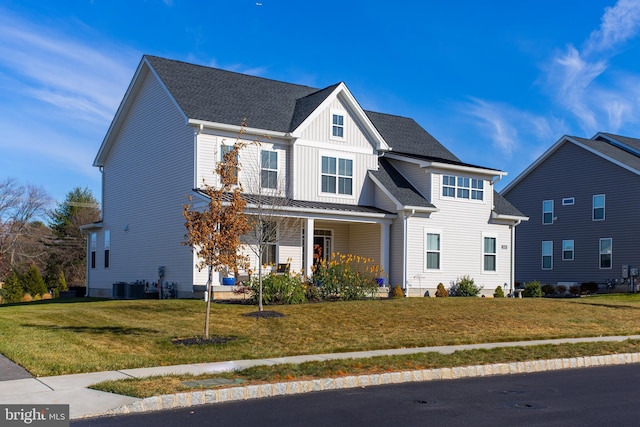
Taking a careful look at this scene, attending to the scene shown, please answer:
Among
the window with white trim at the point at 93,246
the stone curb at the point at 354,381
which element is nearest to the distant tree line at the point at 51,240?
the window with white trim at the point at 93,246

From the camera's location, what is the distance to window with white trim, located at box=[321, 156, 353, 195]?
27984 mm

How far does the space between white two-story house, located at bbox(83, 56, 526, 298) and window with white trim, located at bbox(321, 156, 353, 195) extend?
0.04m

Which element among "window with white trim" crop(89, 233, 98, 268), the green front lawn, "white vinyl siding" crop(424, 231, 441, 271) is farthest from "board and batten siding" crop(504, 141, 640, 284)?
"window with white trim" crop(89, 233, 98, 268)

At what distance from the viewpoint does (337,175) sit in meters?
28.2

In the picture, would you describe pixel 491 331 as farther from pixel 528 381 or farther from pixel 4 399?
pixel 4 399

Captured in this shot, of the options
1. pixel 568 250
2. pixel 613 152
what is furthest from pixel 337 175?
pixel 613 152

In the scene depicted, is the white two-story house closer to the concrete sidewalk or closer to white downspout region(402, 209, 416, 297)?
white downspout region(402, 209, 416, 297)

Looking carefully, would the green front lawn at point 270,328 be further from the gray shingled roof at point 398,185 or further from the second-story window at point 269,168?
the second-story window at point 269,168

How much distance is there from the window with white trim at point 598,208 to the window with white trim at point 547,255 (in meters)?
3.37

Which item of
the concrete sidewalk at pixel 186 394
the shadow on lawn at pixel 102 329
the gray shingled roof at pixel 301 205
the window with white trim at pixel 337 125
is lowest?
the concrete sidewalk at pixel 186 394

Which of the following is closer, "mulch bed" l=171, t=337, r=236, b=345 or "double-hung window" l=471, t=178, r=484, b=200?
"mulch bed" l=171, t=337, r=236, b=345

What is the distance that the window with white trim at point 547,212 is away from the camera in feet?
135

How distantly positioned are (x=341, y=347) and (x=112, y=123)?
65.6ft

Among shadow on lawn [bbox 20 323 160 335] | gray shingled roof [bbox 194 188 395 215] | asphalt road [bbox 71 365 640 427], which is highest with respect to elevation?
gray shingled roof [bbox 194 188 395 215]
